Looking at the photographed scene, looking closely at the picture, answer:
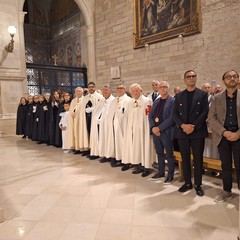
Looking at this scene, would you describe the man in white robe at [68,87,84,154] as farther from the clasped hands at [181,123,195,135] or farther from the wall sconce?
the wall sconce

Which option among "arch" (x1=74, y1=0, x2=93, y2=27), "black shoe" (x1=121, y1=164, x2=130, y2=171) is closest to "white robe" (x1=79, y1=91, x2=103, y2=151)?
"black shoe" (x1=121, y1=164, x2=130, y2=171)

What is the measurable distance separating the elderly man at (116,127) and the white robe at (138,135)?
0.82 ft

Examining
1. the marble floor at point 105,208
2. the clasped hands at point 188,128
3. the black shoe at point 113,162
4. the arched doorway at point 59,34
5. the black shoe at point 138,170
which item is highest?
the arched doorway at point 59,34

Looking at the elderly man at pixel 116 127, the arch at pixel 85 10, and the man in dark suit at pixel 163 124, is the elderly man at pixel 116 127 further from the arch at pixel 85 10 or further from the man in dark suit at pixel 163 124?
the arch at pixel 85 10

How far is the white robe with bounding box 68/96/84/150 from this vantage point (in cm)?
611

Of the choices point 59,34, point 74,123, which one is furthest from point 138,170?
point 59,34

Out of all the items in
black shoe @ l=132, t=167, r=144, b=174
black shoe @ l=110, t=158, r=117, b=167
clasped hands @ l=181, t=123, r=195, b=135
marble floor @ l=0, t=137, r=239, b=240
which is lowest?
marble floor @ l=0, t=137, r=239, b=240

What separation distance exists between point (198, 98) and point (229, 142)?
0.69 meters

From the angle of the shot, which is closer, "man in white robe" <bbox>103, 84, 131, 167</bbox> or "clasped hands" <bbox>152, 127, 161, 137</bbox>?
"clasped hands" <bbox>152, 127, 161, 137</bbox>

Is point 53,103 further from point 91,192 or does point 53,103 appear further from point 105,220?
point 105,220

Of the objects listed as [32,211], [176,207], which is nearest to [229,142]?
[176,207]

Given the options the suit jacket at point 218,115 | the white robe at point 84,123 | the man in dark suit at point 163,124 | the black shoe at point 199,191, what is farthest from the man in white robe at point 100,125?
the suit jacket at point 218,115

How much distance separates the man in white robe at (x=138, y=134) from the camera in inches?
174

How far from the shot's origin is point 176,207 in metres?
3.07
